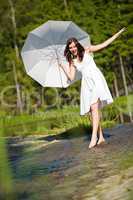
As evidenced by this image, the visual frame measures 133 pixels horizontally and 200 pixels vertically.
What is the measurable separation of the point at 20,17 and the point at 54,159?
4924 cm

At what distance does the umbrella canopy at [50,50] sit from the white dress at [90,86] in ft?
7.09

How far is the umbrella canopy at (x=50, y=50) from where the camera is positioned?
12328mm

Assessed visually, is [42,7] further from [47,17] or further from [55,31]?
[55,31]

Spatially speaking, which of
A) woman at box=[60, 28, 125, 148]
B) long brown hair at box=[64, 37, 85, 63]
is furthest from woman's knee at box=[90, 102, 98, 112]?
long brown hair at box=[64, 37, 85, 63]

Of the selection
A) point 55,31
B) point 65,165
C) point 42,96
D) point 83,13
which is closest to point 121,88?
point 42,96

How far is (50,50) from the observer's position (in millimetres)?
12531

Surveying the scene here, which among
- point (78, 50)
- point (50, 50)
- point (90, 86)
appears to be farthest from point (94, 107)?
point (50, 50)

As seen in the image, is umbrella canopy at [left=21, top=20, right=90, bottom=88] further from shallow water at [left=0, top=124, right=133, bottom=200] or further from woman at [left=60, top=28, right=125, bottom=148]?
shallow water at [left=0, top=124, right=133, bottom=200]

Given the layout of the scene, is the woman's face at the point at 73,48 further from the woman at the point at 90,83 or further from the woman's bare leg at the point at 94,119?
the woman's bare leg at the point at 94,119

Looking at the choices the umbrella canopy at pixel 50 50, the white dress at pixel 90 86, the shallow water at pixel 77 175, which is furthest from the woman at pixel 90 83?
the umbrella canopy at pixel 50 50

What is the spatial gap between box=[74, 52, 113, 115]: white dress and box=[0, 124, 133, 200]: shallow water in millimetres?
715

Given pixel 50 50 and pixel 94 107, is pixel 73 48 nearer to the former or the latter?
pixel 94 107

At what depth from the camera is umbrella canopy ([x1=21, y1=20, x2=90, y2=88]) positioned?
40.4ft

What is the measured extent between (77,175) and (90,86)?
133 inches
